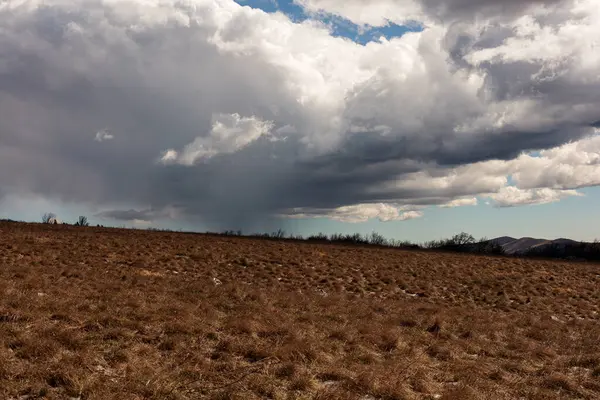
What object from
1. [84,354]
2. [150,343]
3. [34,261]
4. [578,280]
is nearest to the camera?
[84,354]

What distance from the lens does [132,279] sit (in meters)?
19.3

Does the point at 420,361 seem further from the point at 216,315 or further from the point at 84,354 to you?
the point at 84,354

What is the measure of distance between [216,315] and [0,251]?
49.6ft

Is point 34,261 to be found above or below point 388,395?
above

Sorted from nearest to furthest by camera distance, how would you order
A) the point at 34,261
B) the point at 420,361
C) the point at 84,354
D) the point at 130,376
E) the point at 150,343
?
the point at 130,376
the point at 84,354
the point at 150,343
the point at 420,361
the point at 34,261

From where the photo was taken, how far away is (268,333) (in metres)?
12.5

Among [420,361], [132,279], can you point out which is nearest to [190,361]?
[420,361]

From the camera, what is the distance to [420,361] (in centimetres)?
1160

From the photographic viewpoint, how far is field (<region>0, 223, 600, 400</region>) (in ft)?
28.8

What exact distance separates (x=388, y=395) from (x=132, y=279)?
13.4 meters

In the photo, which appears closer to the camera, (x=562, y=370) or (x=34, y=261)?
(x=562, y=370)

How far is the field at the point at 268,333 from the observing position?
877 centimetres

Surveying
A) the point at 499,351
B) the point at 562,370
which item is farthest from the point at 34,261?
the point at 562,370

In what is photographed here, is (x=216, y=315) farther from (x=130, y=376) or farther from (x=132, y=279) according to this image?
(x=132, y=279)
